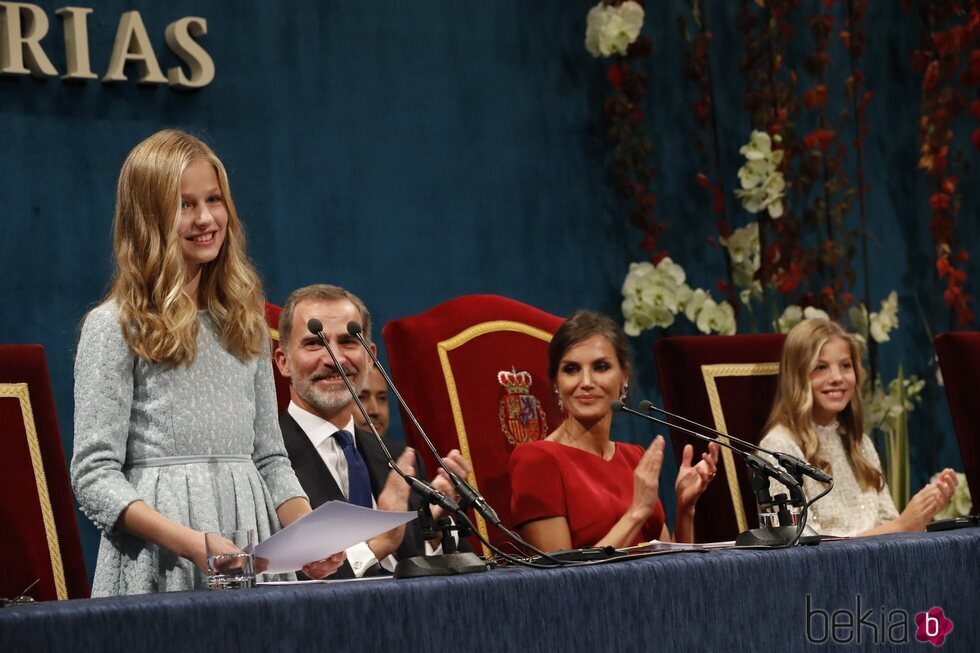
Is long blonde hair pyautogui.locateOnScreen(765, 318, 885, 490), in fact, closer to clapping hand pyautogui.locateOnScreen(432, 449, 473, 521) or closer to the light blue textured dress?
clapping hand pyautogui.locateOnScreen(432, 449, 473, 521)

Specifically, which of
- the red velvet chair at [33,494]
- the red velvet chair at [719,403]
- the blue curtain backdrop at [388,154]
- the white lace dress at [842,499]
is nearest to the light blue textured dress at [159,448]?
the red velvet chair at [33,494]

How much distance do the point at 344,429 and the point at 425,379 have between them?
0.21m

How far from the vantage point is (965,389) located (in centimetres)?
284

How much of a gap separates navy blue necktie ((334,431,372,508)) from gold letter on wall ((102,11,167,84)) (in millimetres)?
1190

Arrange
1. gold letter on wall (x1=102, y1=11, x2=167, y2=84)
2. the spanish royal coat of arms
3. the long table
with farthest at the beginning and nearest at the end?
1. gold letter on wall (x1=102, y1=11, x2=167, y2=84)
2. the spanish royal coat of arms
3. the long table

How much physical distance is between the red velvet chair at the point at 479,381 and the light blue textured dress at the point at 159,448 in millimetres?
601

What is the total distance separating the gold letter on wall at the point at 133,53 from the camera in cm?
336

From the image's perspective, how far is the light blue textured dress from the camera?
2.01 metres

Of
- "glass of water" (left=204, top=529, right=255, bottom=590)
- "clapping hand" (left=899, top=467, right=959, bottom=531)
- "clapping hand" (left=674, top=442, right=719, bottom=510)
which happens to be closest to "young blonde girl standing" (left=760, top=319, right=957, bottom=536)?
"clapping hand" (left=899, top=467, right=959, bottom=531)

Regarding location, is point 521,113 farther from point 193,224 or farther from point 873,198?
point 193,224

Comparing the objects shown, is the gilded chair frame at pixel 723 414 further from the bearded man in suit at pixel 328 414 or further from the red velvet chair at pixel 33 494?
the red velvet chair at pixel 33 494

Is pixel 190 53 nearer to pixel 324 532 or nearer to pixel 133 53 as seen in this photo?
pixel 133 53

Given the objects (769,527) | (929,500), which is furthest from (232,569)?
(929,500)

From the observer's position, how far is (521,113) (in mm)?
4051
